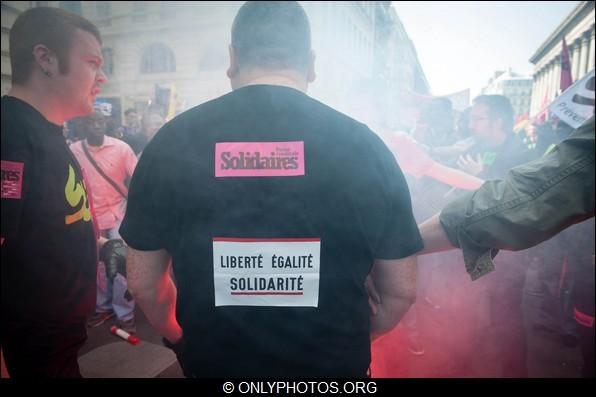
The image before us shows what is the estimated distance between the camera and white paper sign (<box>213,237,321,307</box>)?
2.94 feet

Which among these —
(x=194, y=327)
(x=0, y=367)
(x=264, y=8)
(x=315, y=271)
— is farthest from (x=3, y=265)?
(x=264, y=8)

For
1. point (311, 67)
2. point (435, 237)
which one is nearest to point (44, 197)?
point (311, 67)

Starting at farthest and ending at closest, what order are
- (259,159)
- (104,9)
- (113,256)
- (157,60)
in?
(104,9), (157,60), (113,256), (259,159)

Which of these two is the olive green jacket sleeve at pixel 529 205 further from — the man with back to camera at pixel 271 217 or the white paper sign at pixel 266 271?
the white paper sign at pixel 266 271

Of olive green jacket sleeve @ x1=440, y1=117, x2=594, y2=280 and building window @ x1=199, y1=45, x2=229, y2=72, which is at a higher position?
building window @ x1=199, y1=45, x2=229, y2=72

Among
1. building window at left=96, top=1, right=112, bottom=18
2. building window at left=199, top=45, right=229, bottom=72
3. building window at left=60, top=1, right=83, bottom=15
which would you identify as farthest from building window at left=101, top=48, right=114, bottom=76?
building window at left=60, top=1, right=83, bottom=15

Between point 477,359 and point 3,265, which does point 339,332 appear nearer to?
point 3,265

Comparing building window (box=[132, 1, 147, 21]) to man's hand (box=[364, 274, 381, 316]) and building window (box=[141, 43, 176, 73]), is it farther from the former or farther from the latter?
man's hand (box=[364, 274, 381, 316])

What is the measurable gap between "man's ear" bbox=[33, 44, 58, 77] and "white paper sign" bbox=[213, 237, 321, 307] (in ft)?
3.36

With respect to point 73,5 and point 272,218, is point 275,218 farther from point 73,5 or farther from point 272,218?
point 73,5

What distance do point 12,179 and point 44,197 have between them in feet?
0.37

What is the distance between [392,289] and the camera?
1021 mm

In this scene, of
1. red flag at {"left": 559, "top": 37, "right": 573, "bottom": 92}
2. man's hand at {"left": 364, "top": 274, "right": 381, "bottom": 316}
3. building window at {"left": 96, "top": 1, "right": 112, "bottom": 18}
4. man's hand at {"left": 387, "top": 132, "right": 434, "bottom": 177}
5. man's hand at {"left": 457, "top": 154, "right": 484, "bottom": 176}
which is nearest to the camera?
man's hand at {"left": 364, "top": 274, "right": 381, "bottom": 316}

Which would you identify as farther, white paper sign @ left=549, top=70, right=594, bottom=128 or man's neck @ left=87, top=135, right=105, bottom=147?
man's neck @ left=87, top=135, right=105, bottom=147
